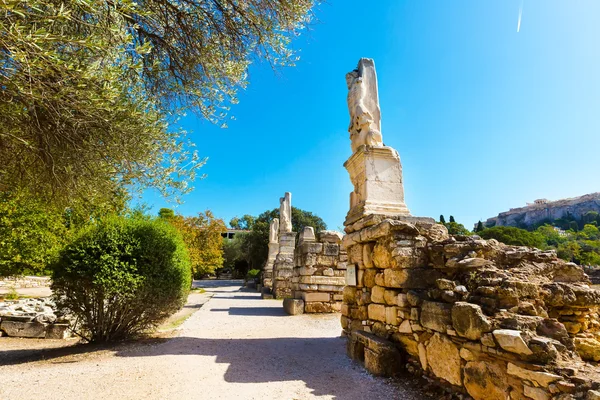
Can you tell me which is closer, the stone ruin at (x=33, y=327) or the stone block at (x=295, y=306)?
the stone ruin at (x=33, y=327)

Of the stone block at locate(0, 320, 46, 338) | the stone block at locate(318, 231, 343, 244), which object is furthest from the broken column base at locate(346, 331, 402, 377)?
the stone block at locate(0, 320, 46, 338)

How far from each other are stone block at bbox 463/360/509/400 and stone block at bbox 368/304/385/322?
4.97ft

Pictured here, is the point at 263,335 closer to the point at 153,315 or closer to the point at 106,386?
the point at 153,315

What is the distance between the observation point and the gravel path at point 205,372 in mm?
3543

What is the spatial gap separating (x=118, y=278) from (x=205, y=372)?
253 cm

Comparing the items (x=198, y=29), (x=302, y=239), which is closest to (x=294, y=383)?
(x=198, y=29)

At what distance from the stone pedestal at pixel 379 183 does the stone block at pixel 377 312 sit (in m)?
1.36

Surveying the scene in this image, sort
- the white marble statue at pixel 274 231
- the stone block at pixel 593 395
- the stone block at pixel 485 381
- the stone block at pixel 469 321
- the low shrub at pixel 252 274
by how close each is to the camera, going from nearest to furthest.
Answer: the stone block at pixel 593 395
the stone block at pixel 485 381
the stone block at pixel 469 321
the white marble statue at pixel 274 231
the low shrub at pixel 252 274

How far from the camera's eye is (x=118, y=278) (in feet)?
18.5

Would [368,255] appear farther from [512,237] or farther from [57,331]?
[512,237]

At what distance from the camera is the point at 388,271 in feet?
13.8

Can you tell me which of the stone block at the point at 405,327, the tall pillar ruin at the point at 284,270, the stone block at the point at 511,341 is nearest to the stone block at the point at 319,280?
the tall pillar ruin at the point at 284,270

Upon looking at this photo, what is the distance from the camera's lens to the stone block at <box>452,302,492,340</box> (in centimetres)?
279

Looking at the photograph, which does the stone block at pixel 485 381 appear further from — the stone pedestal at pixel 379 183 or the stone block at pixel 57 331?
the stone block at pixel 57 331
